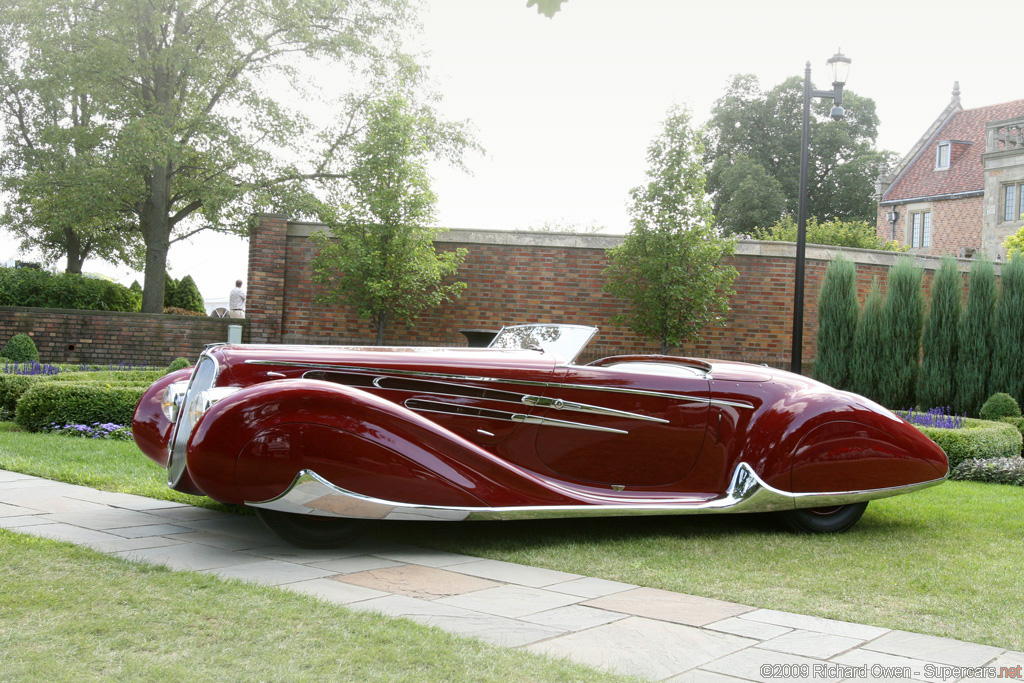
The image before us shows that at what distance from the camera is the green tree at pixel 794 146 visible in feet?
137

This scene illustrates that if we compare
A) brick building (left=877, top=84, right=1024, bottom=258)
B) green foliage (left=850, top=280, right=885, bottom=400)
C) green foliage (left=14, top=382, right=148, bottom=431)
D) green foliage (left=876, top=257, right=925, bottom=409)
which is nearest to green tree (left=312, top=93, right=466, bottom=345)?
green foliage (left=14, top=382, right=148, bottom=431)

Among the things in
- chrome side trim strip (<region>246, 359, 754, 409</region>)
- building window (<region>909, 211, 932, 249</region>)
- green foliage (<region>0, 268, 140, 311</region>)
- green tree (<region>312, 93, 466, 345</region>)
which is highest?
building window (<region>909, 211, 932, 249</region>)

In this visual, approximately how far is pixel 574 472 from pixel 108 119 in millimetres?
18256

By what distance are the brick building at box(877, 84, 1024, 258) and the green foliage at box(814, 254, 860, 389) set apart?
82.7 ft

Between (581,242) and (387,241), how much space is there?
3.29m

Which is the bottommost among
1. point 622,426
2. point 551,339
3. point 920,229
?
point 622,426

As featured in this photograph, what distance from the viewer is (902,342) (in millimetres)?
11820

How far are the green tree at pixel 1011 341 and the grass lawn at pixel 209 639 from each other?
1070cm

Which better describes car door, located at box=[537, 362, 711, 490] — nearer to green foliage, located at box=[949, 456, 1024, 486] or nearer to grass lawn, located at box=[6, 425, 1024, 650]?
grass lawn, located at box=[6, 425, 1024, 650]

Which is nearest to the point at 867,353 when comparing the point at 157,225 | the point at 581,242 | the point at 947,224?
the point at 581,242

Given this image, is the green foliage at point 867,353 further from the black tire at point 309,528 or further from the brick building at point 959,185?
the brick building at point 959,185

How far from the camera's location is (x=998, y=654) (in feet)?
9.95

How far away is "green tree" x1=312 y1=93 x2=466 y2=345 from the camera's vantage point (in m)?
12.8

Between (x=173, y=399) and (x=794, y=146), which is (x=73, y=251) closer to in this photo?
(x=173, y=399)
